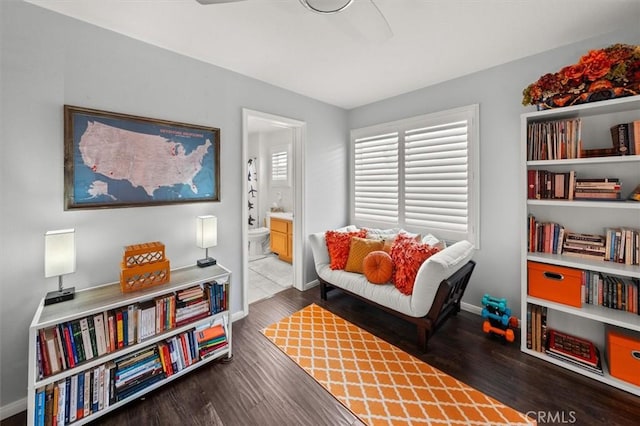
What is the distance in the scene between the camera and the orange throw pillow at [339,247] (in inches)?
113

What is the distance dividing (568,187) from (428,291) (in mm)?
1370

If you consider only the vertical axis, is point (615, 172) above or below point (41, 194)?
above

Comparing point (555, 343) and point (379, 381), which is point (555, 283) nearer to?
point (555, 343)

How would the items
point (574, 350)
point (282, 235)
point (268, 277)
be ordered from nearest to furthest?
point (574, 350), point (268, 277), point (282, 235)

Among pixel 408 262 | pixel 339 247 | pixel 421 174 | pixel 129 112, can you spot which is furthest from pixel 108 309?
pixel 421 174

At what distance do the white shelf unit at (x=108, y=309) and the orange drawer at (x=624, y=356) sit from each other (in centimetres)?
279

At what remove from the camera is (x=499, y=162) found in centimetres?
249

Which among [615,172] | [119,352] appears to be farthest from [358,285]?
[615,172]

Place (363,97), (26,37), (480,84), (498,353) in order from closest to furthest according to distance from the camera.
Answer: (26,37), (498,353), (480,84), (363,97)

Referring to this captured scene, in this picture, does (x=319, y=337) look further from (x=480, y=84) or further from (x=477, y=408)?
(x=480, y=84)

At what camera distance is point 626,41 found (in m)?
1.89

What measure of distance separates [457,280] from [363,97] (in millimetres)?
2478

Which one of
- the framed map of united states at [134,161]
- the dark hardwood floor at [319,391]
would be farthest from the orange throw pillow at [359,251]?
the framed map of united states at [134,161]

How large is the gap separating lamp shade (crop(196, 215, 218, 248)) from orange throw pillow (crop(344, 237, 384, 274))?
141cm
